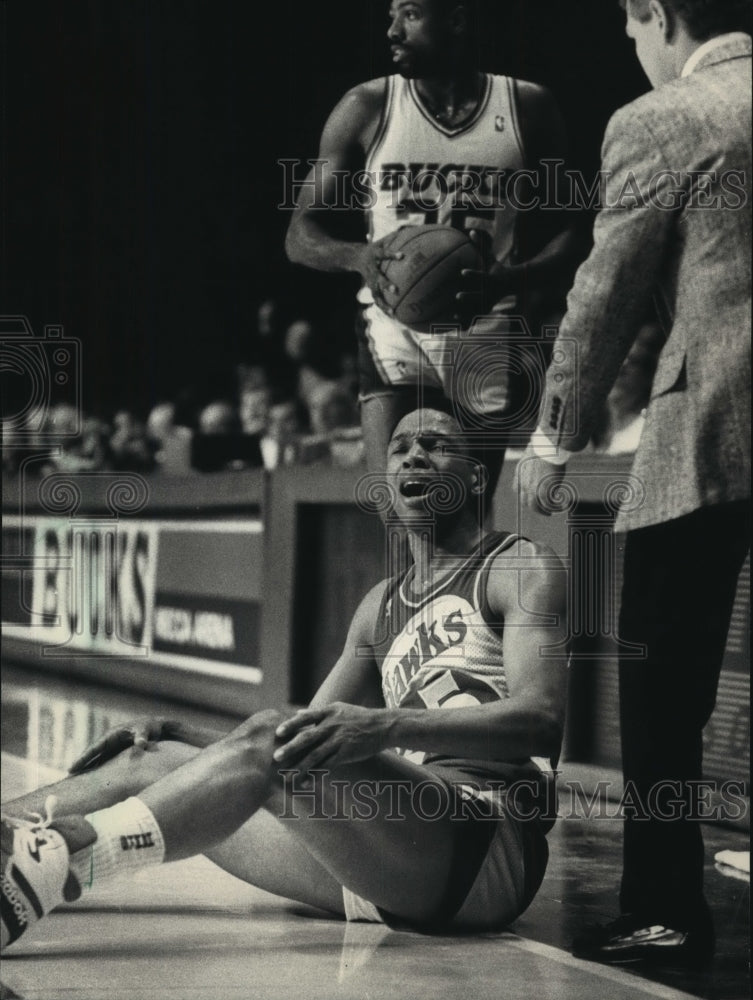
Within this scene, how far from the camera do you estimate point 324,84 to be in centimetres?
311

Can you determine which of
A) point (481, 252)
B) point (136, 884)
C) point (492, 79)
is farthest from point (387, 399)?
point (136, 884)

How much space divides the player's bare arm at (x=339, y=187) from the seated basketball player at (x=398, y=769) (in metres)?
0.45

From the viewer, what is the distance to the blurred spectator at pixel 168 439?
19.9 feet

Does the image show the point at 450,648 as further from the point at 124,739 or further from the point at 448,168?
the point at 448,168

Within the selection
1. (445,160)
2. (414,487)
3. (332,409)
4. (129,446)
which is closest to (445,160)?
(445,160)

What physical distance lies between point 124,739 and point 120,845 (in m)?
0.30

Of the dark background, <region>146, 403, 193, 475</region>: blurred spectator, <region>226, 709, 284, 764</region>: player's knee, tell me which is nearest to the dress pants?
<region>226, 709, 284, 764</region>: player's knee

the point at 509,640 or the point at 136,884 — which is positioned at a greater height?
the point at 509,640

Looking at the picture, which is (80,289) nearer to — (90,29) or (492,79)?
(90,29)

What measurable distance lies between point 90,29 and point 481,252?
150cm

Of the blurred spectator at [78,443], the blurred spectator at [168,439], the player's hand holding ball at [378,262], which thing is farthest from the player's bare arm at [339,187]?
the blurred spectator at [78,443]

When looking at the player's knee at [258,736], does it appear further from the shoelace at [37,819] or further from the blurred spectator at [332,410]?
the blurred spectator at [332,410]

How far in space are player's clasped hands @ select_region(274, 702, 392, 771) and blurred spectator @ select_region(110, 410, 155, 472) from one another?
4656 millimetres

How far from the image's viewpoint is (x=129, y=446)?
22.3 feet
